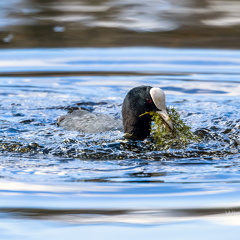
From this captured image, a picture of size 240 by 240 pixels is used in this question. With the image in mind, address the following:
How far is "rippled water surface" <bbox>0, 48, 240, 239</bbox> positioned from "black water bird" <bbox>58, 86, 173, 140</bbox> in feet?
0.55

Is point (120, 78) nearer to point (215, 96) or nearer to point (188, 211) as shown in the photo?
point (215, 96)

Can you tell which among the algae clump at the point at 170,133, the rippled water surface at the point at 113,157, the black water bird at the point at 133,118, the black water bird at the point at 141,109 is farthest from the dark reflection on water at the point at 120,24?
the algae clump at the point at 170,133

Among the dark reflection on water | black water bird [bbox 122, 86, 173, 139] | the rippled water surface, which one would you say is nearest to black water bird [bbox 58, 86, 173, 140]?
black water bird [bbox 122, 86, 173, 139]

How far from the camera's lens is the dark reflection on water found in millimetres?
11220

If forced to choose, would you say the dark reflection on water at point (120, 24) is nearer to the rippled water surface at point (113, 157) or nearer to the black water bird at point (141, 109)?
the rippled water surface at point (113, 157)

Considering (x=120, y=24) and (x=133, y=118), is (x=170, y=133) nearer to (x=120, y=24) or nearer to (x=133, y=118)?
(x=133, y=118)

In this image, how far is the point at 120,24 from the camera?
1199 cm

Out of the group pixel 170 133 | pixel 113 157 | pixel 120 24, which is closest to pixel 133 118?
pixel 170 133

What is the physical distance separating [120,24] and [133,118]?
5.89m

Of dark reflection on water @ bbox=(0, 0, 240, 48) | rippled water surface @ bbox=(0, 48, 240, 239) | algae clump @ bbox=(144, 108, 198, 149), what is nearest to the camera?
rippled water surface @ bbox=(0, 48, 240, 239)

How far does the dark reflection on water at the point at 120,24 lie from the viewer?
11.2 m

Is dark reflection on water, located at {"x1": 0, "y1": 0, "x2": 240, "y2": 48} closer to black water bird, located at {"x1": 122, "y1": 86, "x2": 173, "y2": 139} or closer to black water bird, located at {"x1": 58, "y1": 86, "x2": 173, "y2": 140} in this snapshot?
black water bird, located at {"x1": 58, "y1": 86, "x2": 173, "y2": 140}

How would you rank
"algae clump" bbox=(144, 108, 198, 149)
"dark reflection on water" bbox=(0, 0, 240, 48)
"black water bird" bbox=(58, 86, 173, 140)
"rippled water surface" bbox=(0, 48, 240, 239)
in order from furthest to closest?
"dark reflection on water" bbox=(0, 0, 240, 48), "black water bird" bbox=(58, 86, 173, 140), "algae clump" bbox=(144, 108, 198, 149), "rippled water surface" bbox=(0, 48, 240, 239)

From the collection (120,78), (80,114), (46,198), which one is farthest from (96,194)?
(120,78)
